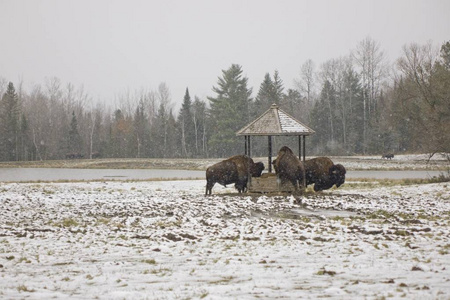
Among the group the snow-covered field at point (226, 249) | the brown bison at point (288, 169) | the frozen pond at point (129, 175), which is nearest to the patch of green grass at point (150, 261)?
the snow-covered field at point (226, 249)

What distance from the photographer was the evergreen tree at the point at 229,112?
69.5 m

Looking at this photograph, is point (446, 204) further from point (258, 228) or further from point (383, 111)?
point (383, 111)

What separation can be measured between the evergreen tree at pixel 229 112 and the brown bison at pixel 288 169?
160 ft

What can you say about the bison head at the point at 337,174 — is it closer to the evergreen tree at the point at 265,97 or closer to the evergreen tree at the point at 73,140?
the evergreen tree at the point at 265,97

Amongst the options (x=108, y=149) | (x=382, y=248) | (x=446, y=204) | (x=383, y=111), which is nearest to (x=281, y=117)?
(x=446, y=204)

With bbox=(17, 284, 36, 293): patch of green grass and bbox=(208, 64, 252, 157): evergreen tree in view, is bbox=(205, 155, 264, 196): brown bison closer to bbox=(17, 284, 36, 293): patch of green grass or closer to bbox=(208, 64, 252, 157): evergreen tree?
bbox=(17, 284, 36, 293): patch of green grass

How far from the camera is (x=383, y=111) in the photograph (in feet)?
212

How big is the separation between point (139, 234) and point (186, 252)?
7.97 feet

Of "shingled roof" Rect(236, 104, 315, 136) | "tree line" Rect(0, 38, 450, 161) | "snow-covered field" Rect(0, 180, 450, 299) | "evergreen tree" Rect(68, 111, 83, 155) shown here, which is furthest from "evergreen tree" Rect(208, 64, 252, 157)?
"snow-covered field" Rect(0, 180, 450, 299)

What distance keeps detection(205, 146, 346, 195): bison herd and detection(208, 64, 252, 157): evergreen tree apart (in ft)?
156

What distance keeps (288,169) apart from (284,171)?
7.5 inches

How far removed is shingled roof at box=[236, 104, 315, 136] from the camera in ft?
66.9

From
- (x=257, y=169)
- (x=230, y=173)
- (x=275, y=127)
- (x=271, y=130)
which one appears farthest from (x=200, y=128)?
(x=230, y=173)

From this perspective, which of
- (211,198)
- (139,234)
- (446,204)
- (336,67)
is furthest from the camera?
(336,67)
